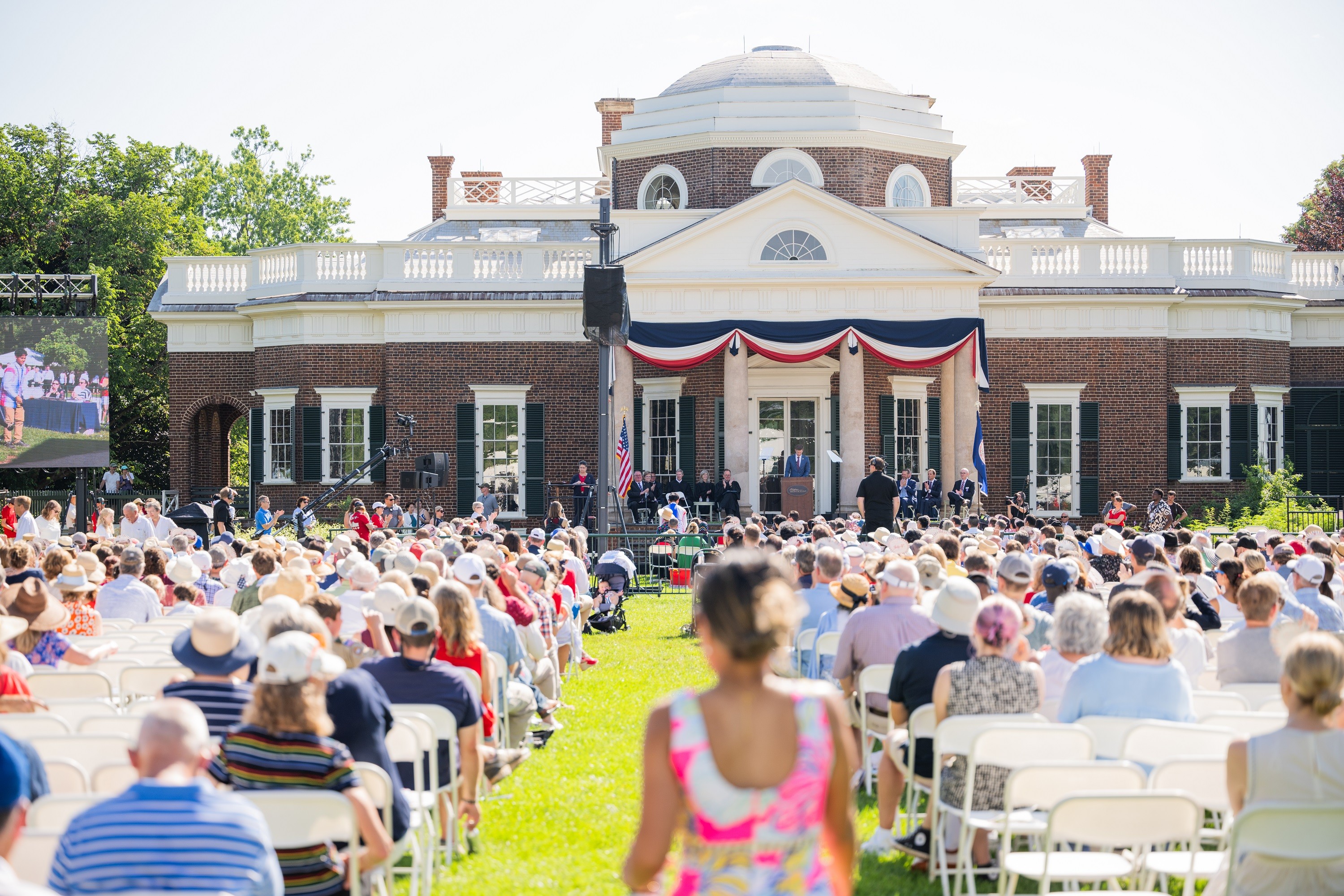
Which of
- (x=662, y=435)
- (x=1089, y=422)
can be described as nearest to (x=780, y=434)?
(x=662, y=435)

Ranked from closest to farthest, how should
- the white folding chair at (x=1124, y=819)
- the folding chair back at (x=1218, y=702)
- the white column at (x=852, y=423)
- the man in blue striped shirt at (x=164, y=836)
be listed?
the man in blue striped shirt at (x=164, y=836), the white folding chair at (x=1124, y=819), the folding chair back at (x=1218, y=702), the white column at (x=852, y=423)

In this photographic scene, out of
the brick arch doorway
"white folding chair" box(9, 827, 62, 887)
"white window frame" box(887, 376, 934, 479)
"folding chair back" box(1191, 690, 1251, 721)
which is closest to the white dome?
"white window frame" box(887, 376, 934, 479)

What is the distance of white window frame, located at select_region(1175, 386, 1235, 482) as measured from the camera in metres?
28.2

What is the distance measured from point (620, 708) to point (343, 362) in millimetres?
19454

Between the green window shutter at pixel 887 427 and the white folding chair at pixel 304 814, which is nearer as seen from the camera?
the white folding chair at pixel 304 814

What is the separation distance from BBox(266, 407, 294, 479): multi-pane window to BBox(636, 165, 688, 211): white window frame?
931 centimetres

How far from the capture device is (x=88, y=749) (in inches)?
203

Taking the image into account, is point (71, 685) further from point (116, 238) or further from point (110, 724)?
point (116, 238)

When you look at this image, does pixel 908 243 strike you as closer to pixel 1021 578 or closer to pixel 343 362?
pixel 343 362

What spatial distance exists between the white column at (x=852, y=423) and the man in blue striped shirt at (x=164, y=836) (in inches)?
878

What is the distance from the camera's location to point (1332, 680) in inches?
175

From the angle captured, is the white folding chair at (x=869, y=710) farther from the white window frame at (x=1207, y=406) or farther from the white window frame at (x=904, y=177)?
the white window frame at (x=904, y=177)

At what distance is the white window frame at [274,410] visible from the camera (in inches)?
1136

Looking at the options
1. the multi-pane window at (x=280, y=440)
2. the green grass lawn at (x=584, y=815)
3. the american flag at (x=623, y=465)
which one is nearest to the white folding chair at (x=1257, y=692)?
the green grass lawn at (x=584, y=815)
